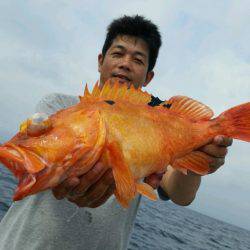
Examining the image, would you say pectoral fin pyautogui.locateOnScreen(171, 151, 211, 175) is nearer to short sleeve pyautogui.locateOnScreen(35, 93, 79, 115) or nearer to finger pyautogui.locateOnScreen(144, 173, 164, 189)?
finger pyautogui.locateOnScreen(144, 173, 164, 189)

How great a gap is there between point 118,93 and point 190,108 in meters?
1.07

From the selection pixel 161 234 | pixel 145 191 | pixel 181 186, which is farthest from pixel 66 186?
pixel 161 234

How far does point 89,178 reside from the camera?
10.5 feet

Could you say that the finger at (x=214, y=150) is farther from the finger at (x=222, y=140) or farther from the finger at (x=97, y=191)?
the finger at (x=97, y=191)

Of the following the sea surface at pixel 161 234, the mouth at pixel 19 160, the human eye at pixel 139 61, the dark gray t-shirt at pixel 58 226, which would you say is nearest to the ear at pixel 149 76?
the human eye at pixel 139 61

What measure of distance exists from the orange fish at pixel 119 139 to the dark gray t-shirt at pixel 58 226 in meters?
1.26

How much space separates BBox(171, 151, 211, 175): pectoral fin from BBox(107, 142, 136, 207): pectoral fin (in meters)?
1.11

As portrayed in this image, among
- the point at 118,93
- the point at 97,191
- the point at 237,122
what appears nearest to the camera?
the point at 97,191

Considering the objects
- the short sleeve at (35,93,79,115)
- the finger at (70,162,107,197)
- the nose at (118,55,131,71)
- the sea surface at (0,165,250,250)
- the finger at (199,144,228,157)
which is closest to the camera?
the finger at (70,162,107,197)

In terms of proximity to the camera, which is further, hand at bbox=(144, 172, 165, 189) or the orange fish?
hand at bbox=(144, 172, 165, 189)

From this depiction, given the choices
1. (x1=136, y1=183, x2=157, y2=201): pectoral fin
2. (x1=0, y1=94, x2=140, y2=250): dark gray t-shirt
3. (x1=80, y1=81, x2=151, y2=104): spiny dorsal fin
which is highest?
(x1=80, y1=81, x2=151, y2=104): spiny dorsal fin

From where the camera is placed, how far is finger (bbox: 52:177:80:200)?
312 cm

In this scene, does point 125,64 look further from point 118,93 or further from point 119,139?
point 119,139

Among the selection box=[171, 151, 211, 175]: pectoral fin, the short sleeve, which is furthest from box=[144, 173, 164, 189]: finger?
the short sleeve
